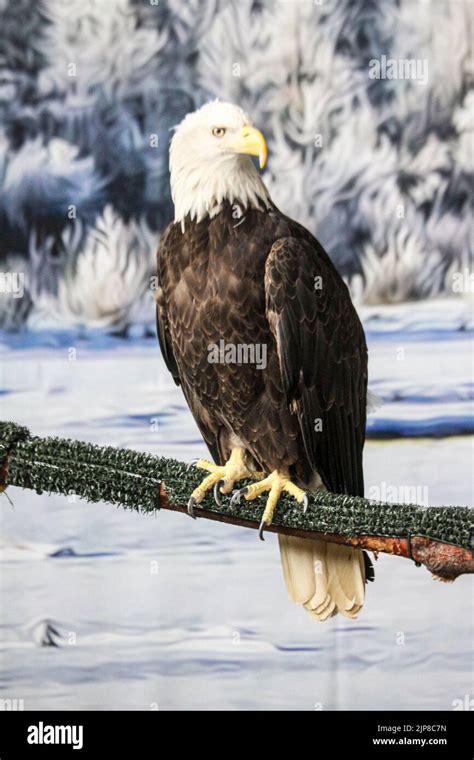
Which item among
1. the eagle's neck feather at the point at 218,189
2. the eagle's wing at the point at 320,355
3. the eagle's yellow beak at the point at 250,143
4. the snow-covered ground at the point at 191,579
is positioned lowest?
the snow-covered ground at the point at 191,579

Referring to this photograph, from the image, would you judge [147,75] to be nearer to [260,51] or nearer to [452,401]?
[260,51]

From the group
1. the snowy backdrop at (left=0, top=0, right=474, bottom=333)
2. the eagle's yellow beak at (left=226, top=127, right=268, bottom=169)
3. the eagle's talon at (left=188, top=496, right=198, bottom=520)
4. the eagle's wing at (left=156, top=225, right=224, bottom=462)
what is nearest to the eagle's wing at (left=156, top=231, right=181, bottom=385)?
the eagle's wing at (left=156, top=225, right=224, bottom=462)

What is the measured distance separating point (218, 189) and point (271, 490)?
77cm

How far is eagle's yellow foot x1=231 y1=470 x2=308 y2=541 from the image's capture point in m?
2.18

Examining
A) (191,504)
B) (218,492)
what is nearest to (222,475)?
(218,492)

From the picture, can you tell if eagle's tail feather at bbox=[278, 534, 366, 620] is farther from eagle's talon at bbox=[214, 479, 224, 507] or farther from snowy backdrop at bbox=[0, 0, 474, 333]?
snowy backdrop at bbox=[0, 0, 474, 333]

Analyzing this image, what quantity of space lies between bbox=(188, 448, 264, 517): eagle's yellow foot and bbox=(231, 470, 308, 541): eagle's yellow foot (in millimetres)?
45

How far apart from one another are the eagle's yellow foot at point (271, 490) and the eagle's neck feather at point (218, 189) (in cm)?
67

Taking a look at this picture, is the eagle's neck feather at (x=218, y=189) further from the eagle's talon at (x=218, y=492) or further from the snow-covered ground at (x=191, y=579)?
the snow-covered ground at (x=191, y=579)

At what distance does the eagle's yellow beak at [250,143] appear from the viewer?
225 cm

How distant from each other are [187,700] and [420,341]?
4.95 feet

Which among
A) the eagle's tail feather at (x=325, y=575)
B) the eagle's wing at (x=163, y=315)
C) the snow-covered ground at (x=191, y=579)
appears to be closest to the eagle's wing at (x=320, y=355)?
the eagle's tail feather at (x=325, y=575)

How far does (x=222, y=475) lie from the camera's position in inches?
91.0

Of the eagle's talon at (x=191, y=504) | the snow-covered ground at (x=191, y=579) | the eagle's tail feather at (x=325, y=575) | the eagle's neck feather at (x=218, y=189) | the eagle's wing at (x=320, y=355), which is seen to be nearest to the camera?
the eagle's talon at (x=191, y=504)
